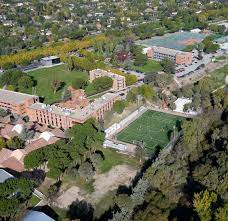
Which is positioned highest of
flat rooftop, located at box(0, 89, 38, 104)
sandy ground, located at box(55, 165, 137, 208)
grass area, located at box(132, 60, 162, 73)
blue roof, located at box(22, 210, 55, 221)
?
flat rooftop, located at box(0, 89, 38, 104)

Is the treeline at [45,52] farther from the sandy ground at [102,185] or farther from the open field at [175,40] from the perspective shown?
the sandy ground at [102,185]

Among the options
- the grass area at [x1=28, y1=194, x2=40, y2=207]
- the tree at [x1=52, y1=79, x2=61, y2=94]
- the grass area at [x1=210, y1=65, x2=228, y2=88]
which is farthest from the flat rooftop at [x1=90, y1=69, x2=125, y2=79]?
the grass area at [x1=28, y1=194, x2=40, y2=207]

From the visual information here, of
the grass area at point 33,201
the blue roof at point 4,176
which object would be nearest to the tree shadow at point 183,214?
the grass area at point 33,201

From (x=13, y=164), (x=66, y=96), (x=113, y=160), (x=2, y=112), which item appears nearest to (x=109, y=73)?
(x=66, y=96)

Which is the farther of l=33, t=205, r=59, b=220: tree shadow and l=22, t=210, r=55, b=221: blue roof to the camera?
l=33, t=205, r=59, b=220: tree shadow

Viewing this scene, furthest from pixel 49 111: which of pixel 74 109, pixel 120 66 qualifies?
pixel 120 66

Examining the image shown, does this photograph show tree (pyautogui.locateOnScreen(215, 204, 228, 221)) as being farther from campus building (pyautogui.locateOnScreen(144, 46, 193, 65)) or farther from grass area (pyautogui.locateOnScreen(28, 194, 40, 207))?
campus building (pyautogui.locateOnScreen(144, 46, 193, 65))
